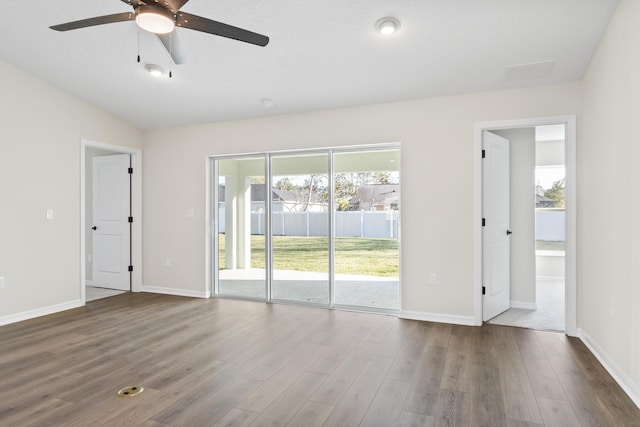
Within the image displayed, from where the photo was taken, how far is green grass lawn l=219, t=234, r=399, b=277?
14.9 ft

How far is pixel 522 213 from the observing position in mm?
4715

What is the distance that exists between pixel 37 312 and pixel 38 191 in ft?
4.67

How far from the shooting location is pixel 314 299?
15.8ft

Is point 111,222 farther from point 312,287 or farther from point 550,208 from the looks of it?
point 550,208

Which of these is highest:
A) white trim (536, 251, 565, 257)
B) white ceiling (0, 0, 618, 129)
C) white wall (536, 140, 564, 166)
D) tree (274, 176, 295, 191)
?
white ceiling (0, 0, 618, 129)

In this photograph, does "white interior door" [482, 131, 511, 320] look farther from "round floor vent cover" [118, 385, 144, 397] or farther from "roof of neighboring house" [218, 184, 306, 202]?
"round floor vent cover" [118, 385, 144, 397]

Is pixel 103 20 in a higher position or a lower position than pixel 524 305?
higher

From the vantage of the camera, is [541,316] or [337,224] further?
[337,224]

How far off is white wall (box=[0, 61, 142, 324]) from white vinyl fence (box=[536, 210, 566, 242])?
7618 millimetres

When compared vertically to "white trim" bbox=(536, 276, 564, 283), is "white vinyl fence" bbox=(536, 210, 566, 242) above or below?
above

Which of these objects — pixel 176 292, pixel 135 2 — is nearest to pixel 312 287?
pixel 176 292

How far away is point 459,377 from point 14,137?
16.7 ft

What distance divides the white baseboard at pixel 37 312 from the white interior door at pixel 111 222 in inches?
42.5

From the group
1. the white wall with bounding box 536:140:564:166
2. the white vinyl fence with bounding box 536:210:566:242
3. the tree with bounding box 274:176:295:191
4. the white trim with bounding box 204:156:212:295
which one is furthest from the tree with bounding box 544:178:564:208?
the white trim with bounding box 204:156:212:295
